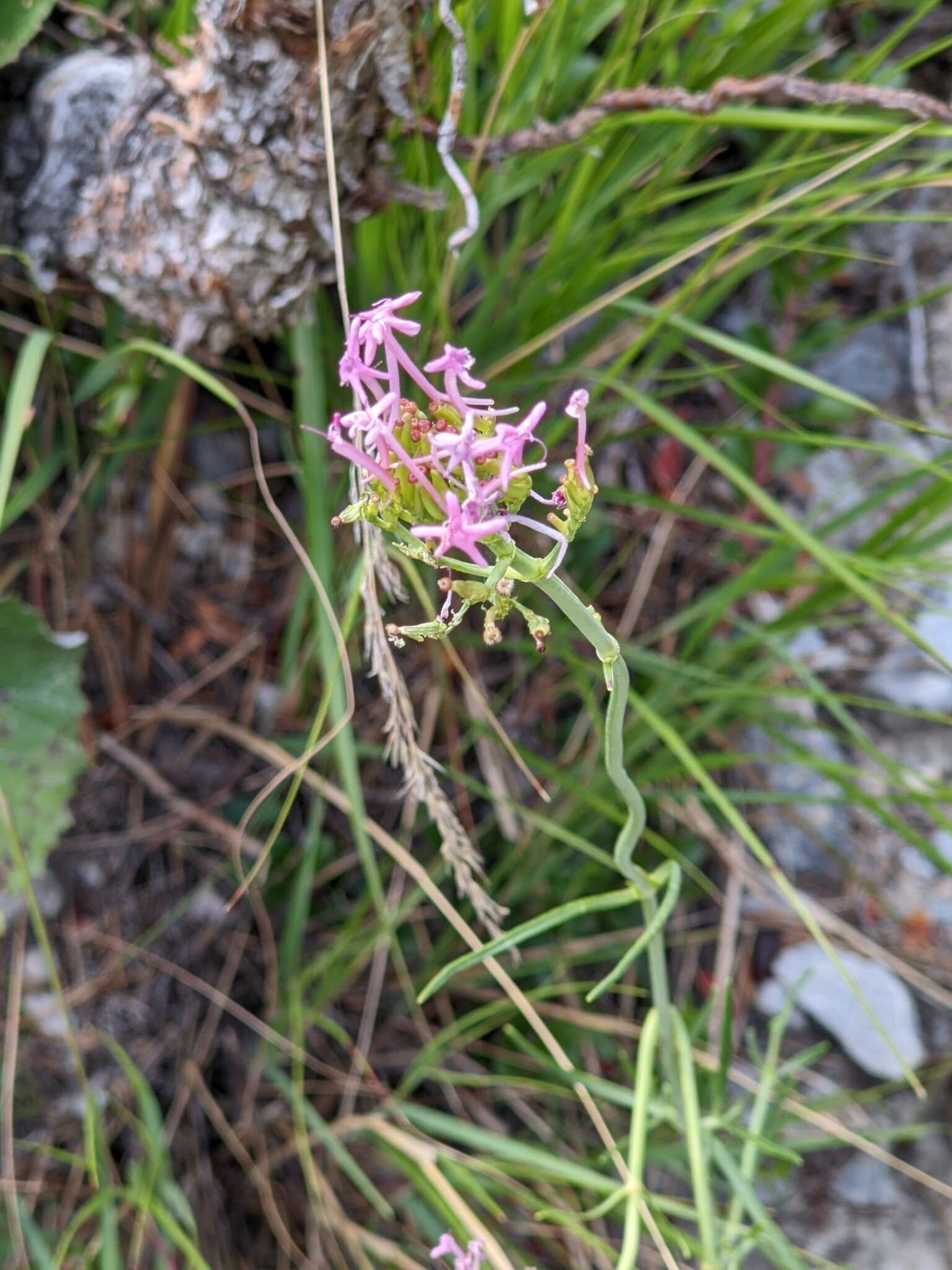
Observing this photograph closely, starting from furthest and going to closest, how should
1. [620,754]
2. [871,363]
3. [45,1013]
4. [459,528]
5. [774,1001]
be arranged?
[871,363]
[774,1001]
[45,1013]
[620,754]
[459,528]

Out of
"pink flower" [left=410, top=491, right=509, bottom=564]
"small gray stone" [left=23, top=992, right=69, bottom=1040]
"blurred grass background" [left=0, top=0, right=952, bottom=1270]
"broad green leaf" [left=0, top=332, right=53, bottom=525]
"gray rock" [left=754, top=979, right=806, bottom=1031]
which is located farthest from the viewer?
"gray rock" [left=754, top=979, right=806, bottom=1031]

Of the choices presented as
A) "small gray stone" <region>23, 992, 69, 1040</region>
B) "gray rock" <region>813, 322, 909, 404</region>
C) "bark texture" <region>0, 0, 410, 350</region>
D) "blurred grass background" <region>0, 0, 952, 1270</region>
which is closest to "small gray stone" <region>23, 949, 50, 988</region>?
"small gray stone" <region>23, 992, 69, 1040</region>

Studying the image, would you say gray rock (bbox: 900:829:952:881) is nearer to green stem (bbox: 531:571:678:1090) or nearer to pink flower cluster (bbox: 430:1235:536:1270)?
green stem (bbox: 531:571:678:1090)

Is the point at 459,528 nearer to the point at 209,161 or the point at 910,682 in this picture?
the point at 209,161

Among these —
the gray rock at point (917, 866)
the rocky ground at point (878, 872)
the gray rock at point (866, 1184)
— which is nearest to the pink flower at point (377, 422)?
the rocky ground at point (878, 872)

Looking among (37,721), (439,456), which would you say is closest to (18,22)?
(37,721)

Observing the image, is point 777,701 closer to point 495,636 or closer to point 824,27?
point 824,27
